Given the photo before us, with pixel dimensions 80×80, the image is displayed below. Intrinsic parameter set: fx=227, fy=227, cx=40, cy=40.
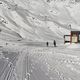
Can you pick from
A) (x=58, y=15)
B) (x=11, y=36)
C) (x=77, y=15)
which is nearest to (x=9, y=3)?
(x=58, y=15)

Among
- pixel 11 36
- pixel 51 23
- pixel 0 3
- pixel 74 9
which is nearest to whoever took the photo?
pixel 11 36

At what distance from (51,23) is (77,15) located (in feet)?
93.5

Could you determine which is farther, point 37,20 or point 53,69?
point 37,20

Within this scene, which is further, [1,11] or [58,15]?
[58,15]

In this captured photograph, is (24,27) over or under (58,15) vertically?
under

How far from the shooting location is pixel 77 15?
135000 mm

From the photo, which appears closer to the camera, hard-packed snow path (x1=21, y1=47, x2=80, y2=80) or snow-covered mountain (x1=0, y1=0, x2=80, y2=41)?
hard-packed snow path (x1=21, y1=47, x2=80, y2=80)

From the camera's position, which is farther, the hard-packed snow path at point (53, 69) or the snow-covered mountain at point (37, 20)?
the snow-covered mountain at point (37, 20)

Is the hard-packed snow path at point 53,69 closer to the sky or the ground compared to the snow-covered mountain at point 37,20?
closer to the ground

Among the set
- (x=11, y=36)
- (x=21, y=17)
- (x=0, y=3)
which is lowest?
(x=11, y=36)

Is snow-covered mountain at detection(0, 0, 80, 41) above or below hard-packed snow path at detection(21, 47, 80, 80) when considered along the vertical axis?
above

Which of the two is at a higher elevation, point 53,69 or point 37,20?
point 37,20

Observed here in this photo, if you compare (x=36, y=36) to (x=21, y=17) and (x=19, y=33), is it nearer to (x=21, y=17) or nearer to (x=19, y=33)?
(x=19, y=33)

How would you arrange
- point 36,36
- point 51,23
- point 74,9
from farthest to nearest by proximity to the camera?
point 74,9
point 51,23
point 36,36
